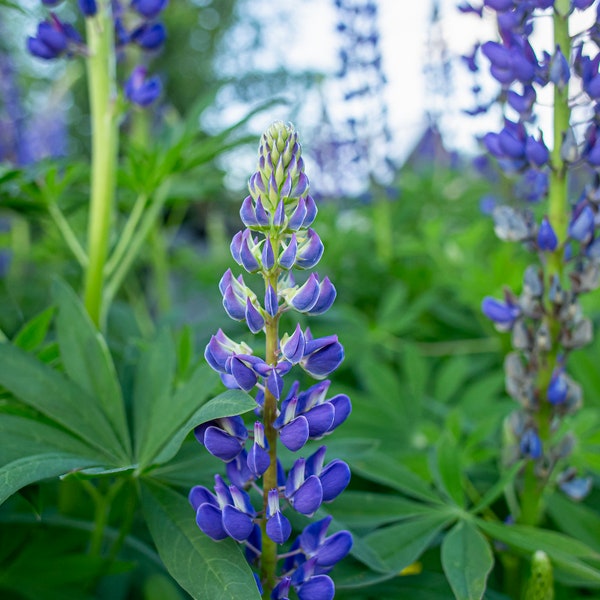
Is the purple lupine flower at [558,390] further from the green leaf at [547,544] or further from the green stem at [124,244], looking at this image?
the green stem at [124,244]

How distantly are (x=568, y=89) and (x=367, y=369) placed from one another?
1.03 meters

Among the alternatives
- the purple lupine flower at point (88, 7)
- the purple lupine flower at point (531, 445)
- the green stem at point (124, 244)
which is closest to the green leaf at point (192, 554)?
the purple lupine flower at point (531, 445)

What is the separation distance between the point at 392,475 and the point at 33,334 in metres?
0.75

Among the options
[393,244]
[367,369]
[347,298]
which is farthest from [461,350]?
[393,244]

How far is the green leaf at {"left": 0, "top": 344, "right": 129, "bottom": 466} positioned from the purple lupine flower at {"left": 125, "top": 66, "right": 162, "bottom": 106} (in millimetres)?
733

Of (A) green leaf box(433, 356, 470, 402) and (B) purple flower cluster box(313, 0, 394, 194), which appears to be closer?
(A) green leaf box(433, 356, 470, 402)

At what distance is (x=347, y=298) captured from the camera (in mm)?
2961

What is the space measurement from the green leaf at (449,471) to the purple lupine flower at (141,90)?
1027mm

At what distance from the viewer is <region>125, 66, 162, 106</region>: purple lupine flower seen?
4.99 feet

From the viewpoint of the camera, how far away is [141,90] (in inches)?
60.1

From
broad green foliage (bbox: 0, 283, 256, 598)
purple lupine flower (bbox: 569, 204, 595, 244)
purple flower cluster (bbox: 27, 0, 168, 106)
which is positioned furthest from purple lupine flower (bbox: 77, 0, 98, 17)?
purple lupine flower (bbox: 569, 204, 595, 244)

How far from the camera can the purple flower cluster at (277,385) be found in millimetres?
780

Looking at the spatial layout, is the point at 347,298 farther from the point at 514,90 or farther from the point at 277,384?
the point at 277,384

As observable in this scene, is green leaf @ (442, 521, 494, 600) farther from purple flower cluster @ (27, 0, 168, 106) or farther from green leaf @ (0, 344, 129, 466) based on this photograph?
purple flower cluster @ (27, 0, 168, 106)
